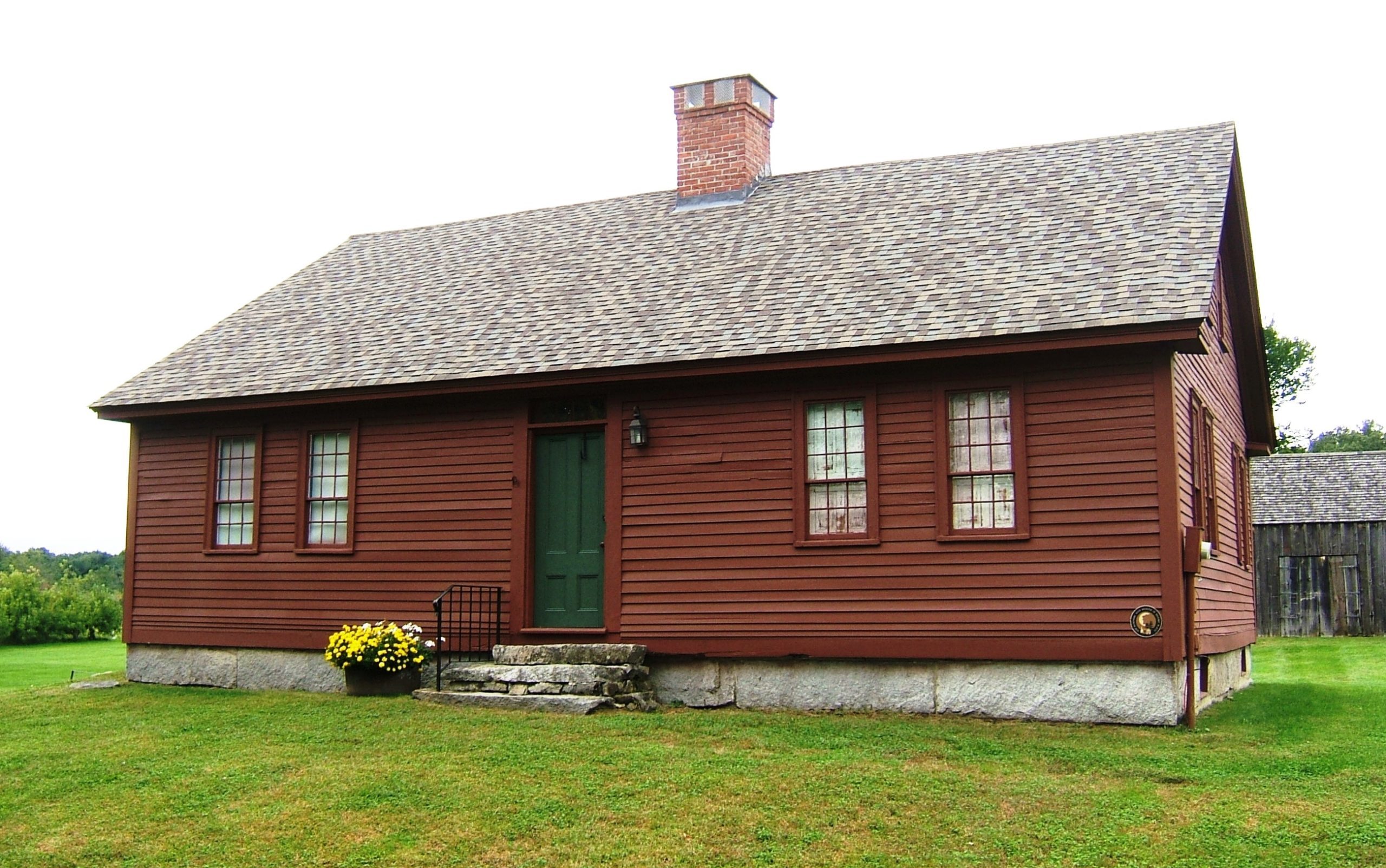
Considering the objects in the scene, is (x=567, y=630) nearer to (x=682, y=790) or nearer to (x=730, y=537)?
(x=730, y=537)

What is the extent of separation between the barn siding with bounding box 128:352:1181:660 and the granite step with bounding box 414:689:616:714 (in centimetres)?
122

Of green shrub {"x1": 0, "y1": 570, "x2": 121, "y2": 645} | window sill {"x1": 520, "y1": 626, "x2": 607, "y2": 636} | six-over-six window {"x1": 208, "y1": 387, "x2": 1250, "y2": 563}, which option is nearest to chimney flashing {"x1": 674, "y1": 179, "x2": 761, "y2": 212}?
six-over-six window {"x1": 208, "y1": 387, "x2": 1250, "y2": 563}

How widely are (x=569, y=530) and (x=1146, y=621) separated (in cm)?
544

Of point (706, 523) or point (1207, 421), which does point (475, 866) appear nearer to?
point (706, 523)

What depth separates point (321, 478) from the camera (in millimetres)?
14352

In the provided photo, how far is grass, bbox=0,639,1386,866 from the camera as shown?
7.13 meters

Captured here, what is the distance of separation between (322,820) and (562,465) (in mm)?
5803

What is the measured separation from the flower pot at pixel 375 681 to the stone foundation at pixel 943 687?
2435mm

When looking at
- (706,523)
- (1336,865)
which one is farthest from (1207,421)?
(1336,865)

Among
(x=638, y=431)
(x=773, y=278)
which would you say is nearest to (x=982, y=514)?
(x=638, y=431)

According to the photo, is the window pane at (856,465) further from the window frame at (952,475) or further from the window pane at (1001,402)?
the window pane at (1001,402)

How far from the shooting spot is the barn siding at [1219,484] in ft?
37.4

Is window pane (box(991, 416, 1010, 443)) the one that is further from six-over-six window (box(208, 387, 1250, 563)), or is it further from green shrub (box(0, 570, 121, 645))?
green shrub (box(0, 570, 121, 645))

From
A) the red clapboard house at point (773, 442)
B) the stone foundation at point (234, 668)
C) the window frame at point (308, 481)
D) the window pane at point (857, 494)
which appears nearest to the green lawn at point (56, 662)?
the stone foundation at point (234, 668)
